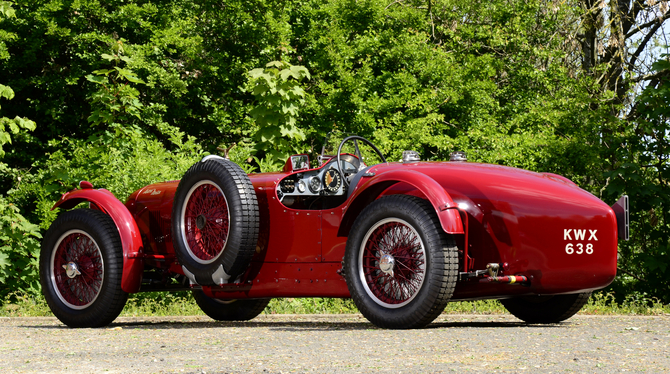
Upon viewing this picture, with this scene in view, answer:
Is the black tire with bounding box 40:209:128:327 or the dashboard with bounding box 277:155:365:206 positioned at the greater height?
the dashboard with bounding box 277:155:365:206

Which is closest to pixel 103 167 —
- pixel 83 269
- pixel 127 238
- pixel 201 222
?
pixel 83 269

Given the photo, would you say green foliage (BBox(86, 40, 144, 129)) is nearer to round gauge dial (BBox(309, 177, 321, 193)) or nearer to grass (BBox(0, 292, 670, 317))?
grass (BBox(0, 292, 670, 317))

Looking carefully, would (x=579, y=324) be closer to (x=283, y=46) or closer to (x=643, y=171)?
(x=643, y=171)

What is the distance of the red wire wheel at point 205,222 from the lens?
6828 mm

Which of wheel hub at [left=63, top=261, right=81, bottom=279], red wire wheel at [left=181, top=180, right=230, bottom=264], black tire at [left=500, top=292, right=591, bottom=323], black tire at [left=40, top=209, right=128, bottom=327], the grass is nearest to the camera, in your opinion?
black tire at [left=500, top=292, right=591, bottom=323]

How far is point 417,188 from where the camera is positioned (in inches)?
231

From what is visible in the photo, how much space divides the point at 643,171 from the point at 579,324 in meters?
4.87

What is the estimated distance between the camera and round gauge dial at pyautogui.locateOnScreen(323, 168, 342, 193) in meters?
6.88

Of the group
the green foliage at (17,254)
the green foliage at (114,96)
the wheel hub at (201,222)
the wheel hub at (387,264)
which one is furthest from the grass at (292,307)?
the green foliage at (114,96)

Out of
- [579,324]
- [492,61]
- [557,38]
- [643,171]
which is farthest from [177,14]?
[579,324]

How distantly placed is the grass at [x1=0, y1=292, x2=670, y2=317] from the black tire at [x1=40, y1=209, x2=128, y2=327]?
6.82ft

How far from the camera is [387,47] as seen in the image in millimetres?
17578

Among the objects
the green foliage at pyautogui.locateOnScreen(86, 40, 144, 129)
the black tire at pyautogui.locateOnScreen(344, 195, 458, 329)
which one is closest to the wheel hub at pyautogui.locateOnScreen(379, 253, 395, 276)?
the black tire at pyautogui.locateOnScreen(344, 195, 458, 329)

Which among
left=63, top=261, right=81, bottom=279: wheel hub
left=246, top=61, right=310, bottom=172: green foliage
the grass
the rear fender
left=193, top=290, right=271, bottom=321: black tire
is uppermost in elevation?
left=246, top=61, right=310, bottom=172: green foliage
